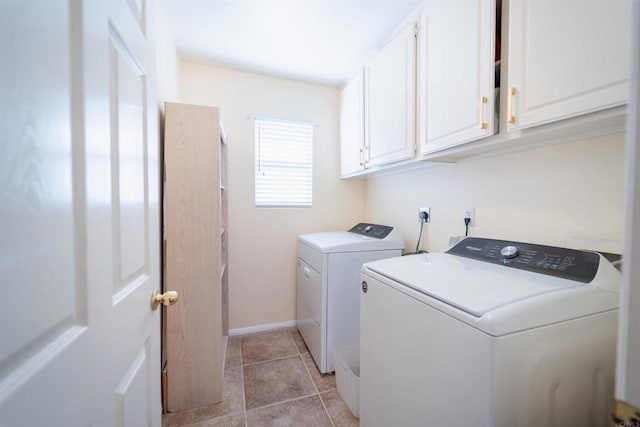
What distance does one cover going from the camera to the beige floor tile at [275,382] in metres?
1.67

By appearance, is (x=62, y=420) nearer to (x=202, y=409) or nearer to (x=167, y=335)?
(x=167, y=335)

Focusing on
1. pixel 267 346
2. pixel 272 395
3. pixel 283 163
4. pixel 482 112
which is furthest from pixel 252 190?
pixel 482 112

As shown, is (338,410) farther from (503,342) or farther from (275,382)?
(503,342)

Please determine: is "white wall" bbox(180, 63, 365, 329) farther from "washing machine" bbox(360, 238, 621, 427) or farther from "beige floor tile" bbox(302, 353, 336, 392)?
"washing machine" bbox(360, 238, 621, 427)

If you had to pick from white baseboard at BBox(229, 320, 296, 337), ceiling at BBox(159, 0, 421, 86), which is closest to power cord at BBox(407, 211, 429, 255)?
ceiling at BBox(159, 0, 421, 86)

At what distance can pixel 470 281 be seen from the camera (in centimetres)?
88

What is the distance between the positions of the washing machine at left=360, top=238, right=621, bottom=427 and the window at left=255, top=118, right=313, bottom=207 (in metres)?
1.68

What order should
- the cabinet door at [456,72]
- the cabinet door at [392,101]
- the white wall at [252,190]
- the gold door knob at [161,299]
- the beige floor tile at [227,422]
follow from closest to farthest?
the gold door knob at [161,299] < the cabinet door at [456,72] < the beige floor tile at [227,422] < the cabinet door at [392,101] < the white wall at [252,190]

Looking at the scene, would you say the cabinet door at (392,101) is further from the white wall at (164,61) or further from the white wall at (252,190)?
the white wall at (164,61)

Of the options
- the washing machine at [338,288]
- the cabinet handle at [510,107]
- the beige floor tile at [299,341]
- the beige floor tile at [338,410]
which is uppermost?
the cabinet handle at [510,107]

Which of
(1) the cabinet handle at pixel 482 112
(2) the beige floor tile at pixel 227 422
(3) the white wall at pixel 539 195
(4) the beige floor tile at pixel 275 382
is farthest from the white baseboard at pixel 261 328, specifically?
(1) the cabinet handle at pixel 482 112

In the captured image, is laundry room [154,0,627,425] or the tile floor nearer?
laundry room [154,0,627,425]

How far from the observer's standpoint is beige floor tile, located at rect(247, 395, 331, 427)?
1.47 metres

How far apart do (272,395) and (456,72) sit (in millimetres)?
2208
